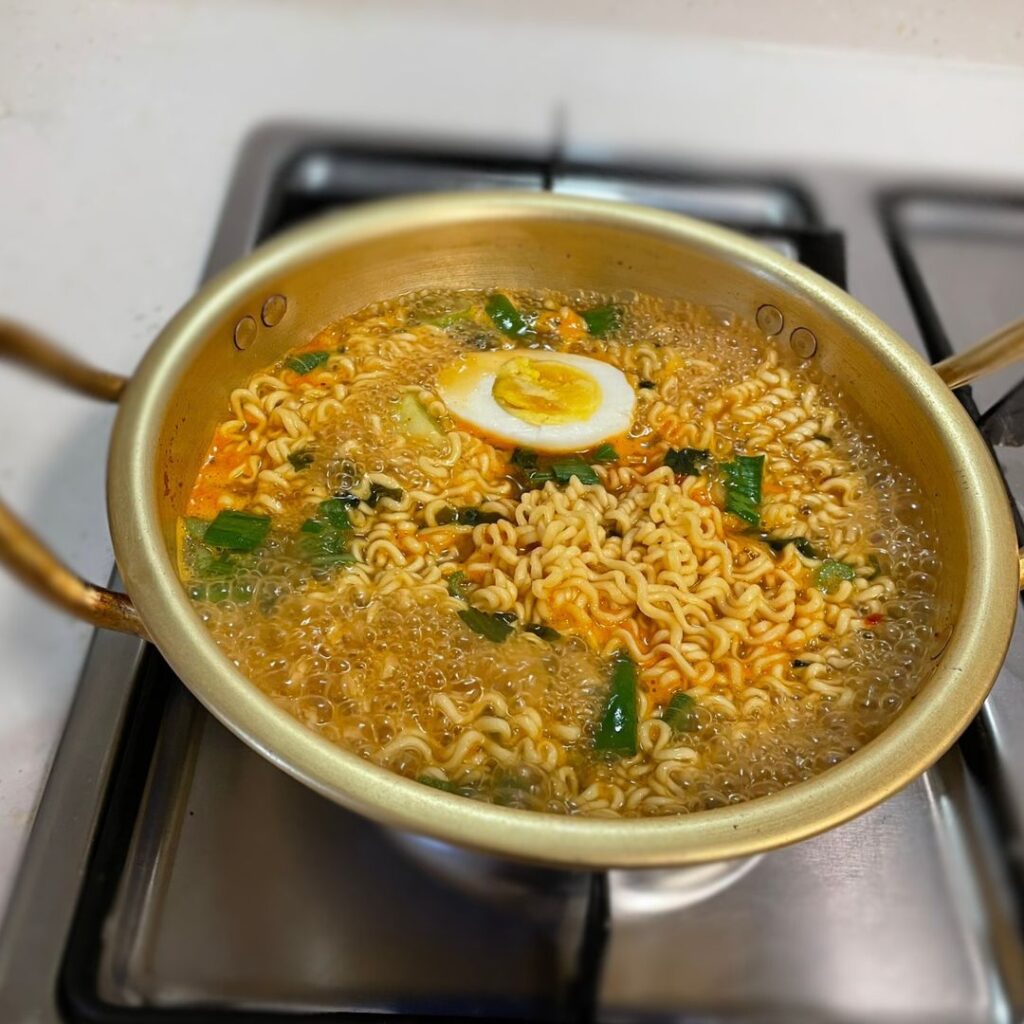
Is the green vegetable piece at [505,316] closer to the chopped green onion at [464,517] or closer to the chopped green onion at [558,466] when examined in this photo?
the chopped green onion at [558,466]

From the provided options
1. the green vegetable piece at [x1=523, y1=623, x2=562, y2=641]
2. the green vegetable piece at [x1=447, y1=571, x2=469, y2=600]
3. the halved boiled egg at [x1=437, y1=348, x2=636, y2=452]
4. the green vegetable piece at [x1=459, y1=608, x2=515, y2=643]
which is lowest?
the green vegetable piece at [x1=523, y1=623, x2=562, y2=641]

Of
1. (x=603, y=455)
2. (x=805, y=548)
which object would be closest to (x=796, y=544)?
(x=805, y=548)

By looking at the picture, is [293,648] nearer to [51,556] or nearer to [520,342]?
[51,556]

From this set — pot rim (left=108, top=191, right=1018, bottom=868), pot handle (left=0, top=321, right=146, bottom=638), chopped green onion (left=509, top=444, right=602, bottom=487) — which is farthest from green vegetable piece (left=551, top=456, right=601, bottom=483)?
pot handle (left=0, top=321, right=146, bottom=638)

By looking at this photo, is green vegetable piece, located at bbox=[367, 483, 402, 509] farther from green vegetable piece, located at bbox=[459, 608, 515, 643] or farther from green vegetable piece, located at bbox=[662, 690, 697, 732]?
green vegetable piece, located at bbox=[662, 690, 697, 732]

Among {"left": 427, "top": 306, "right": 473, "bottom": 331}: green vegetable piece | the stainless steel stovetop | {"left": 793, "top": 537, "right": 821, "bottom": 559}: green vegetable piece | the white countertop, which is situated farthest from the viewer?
the white countertop

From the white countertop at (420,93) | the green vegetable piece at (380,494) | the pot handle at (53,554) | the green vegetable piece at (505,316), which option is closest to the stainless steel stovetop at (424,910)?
the pot handle at (53,554)

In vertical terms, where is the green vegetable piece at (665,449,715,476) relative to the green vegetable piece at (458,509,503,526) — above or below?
above
